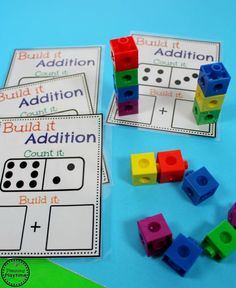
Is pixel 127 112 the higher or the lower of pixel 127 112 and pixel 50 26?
the lower

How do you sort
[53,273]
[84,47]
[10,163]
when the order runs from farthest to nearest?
1. [84,47]
2. [10,163]
3. [53,273]

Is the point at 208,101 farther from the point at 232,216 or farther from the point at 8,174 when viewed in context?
the point at 8,174

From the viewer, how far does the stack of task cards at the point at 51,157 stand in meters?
0.69

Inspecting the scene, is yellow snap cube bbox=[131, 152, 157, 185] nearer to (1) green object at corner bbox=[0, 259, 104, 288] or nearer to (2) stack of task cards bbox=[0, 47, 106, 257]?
(2) stack of task cards bbox=[0, 47, 106, 257]

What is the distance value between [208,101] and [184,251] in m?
0.32

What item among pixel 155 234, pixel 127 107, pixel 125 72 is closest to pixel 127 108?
pixel 127 107

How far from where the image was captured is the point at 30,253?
2.22ft

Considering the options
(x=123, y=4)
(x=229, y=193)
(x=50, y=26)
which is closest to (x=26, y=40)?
(x=50, y=26)

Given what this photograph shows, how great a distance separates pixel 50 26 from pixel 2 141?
1.42 ft

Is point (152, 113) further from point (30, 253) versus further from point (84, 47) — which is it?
point (30, 253)

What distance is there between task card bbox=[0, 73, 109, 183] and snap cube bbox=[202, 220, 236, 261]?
41 cm

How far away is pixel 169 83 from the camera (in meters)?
0.87

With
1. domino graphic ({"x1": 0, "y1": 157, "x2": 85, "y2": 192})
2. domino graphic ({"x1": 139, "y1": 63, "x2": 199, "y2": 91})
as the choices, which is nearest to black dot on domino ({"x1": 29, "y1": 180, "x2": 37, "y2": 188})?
domino graphic ({"x1": 0, "y1": 157, "x2": 85, "y2": 192})

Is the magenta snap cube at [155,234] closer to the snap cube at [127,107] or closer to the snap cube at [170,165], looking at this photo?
the snap cube at [170,165]
